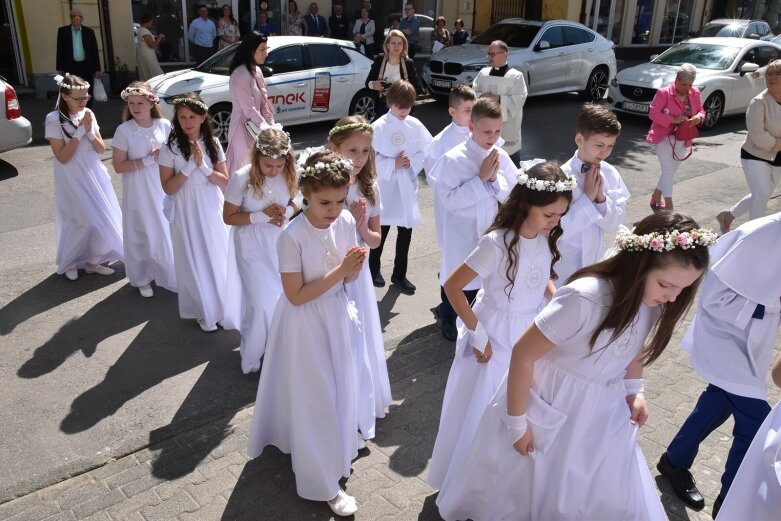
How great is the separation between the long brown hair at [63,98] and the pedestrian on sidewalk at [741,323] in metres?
5.25

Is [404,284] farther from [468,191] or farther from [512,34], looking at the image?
[512,34]

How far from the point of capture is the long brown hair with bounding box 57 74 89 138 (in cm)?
621

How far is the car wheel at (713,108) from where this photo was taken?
14.6 metres

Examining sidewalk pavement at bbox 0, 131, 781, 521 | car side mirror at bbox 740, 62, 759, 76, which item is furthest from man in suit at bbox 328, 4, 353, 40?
sidewalk pavement at bbox 0, 131, 781, 521

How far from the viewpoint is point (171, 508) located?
3.85 meters

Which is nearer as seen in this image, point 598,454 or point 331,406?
point 598,454

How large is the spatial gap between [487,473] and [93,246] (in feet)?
16.3

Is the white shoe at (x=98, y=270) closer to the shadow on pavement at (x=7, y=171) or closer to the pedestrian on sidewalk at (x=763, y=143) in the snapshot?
the shadow on pavement at (x=7, y=171)

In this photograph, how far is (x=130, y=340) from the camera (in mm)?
5715

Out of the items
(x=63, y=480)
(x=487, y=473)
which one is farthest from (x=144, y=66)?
(x=487, y=473)

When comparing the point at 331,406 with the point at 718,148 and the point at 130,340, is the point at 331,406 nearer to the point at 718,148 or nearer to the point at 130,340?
the point at 130,340

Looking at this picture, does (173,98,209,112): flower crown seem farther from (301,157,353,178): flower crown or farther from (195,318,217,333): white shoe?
(301,157,353,178): flower crown

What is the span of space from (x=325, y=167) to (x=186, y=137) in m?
2.38

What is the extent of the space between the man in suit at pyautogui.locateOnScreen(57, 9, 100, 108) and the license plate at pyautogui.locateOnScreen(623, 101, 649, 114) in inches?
417
